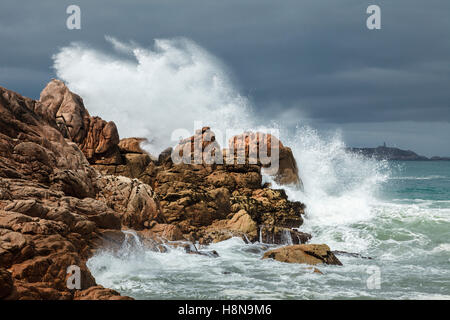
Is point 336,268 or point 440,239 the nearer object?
point 336,268

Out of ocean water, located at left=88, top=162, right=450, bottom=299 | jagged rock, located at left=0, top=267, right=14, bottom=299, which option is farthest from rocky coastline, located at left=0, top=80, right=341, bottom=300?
ocean water, located at left=88, top=162, right=450, bottom=299

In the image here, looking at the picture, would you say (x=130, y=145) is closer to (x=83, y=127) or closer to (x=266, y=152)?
(x=83, y=127)

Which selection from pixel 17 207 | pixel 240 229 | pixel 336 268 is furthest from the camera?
pixel 240 229

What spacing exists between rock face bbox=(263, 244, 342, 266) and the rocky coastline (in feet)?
0.11

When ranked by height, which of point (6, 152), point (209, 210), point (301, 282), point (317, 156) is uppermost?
point (317, 156)

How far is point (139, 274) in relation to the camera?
10.1m

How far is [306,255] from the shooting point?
40.1 feet

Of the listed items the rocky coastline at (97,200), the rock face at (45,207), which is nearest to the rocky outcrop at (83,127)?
the rocky coastline at (97,200)

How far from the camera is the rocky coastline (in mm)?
6918

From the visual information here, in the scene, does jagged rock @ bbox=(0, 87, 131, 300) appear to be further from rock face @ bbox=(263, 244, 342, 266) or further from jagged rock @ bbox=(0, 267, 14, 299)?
rock face @ bbox=(263, 244, 342, 266)
